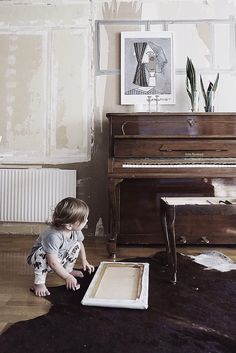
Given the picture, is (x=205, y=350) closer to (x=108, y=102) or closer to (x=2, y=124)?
(x=108, y=102)

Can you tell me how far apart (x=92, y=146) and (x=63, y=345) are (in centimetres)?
239

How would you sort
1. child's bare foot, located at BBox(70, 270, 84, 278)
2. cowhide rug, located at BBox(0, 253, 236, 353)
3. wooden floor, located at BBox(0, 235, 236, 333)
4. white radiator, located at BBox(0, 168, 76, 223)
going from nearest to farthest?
cowhide rug, located at BBox(0, 253, 236, 353)
wooden floor, located at BBox(0, 235, 236, 333)
child's bare foot, located at BBox(70, 270, 84, 278)
white radiator, located at BBox(0, 168, 76, 223)

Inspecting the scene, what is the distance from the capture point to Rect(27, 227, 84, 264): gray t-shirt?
1.96 meters

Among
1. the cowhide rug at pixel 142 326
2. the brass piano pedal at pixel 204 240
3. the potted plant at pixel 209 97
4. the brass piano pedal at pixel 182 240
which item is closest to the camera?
the cowhide rug at pixel 142 326

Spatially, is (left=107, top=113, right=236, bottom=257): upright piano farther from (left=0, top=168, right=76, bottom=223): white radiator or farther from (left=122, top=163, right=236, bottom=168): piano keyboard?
(left=0, top=168, right=76, bottom=223): white radiator

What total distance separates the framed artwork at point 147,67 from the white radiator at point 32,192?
104 centimetres

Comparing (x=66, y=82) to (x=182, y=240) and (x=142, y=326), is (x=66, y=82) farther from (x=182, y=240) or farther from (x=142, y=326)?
(x=142, y=326)

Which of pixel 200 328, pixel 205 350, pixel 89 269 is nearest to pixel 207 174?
pixel 89 269

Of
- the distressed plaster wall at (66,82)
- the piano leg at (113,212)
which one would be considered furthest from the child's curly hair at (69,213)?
the distressed plaster wall at (66,82)

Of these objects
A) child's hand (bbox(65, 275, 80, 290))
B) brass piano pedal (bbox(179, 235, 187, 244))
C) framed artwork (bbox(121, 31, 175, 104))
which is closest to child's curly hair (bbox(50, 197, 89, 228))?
child's hand (bbox(65, 275, 80, 290))

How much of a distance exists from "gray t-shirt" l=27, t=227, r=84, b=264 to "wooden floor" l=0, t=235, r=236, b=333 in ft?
0.72

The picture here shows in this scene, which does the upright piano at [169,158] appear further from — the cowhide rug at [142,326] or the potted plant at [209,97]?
the cowhide rug at [142,326]

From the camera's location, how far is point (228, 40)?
3521mm

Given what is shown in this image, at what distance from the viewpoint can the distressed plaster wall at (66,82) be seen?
3562mm
